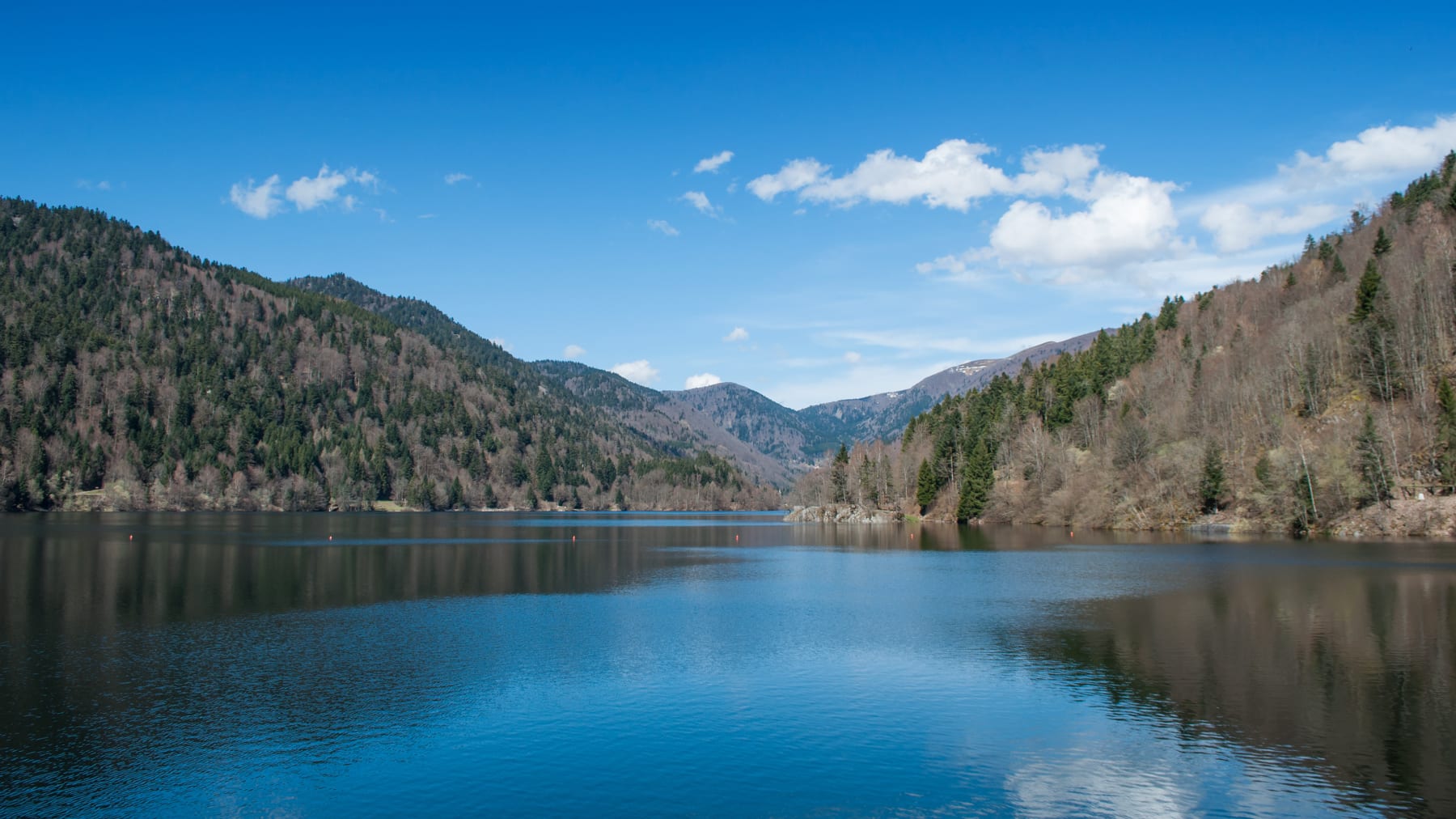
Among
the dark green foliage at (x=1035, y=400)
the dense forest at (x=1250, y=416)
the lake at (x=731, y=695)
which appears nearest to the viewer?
the lake at (x=731, y=695)

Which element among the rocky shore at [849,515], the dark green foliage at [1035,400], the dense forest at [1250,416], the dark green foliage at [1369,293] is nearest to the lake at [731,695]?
the dense forest at [1250,416]

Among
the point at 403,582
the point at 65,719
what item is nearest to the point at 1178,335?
the point at 403,582

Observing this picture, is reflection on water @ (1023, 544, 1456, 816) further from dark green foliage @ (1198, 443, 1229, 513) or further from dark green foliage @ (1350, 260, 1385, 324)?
dark green foliage @ (1350, 260, 1385, 324)

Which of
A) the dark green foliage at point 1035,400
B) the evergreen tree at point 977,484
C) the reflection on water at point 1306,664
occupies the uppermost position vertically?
the dark green foliage at point 1035,400

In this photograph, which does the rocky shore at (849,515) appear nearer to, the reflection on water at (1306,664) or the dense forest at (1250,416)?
the dense forest at (1250,416)

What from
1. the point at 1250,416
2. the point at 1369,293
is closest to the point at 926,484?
the point at 1250,416

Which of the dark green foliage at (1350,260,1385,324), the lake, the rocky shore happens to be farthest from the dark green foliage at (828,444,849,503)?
the lake

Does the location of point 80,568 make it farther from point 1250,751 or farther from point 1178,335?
point 1178,335

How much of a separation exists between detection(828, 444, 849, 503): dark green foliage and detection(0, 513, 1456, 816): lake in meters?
117

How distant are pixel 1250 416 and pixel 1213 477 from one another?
33.8 feet

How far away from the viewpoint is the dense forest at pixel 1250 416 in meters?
91.4

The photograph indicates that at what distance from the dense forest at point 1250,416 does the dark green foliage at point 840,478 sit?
1.60 feet

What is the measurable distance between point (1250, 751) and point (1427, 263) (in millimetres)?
109477

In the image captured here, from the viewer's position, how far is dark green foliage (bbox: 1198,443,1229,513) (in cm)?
11162
